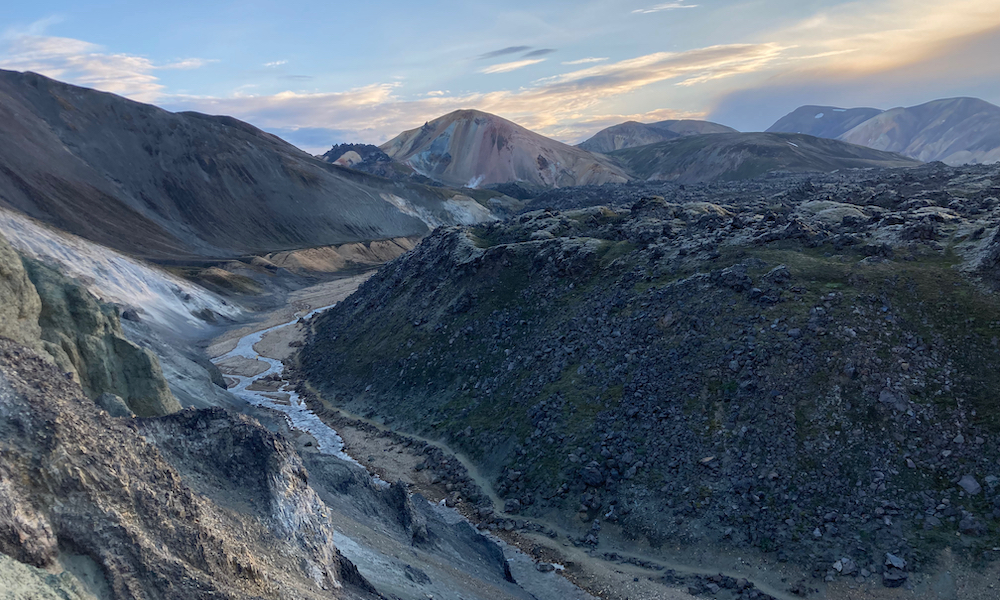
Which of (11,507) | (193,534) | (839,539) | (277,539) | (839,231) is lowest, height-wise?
(839,539)

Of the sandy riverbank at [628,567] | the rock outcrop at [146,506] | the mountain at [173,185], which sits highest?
the mountain at [173,185]

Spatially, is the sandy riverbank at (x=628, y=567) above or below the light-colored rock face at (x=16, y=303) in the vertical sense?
below

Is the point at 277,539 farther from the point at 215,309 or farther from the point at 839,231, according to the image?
the point at 215,309

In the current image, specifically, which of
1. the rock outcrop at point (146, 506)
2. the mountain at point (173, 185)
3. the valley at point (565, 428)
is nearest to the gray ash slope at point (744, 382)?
the valley at point (565, 428)

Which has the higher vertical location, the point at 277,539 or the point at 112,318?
the point at 112,318

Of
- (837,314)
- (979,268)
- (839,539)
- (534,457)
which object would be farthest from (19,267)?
(979,268)

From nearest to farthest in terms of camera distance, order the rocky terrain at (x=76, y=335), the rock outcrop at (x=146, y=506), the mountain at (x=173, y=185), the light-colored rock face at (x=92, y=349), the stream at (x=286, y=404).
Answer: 1. the rock outcrop at (x=146, y=506)
2. the rocky terrain at (x=76, y=335)
3. the light-colored rock face at (x=92, y=349)
4. the stream at (x=286, y=404)
5. the mountain at (x=173, y=185)

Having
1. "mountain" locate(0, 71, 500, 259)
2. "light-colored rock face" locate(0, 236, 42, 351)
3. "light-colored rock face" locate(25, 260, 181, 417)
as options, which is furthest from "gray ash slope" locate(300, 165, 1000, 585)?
"mountain" locate(0, 71, 500, 259)

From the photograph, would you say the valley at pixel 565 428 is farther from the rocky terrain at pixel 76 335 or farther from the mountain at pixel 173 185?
the mountain at pixel 173 185
